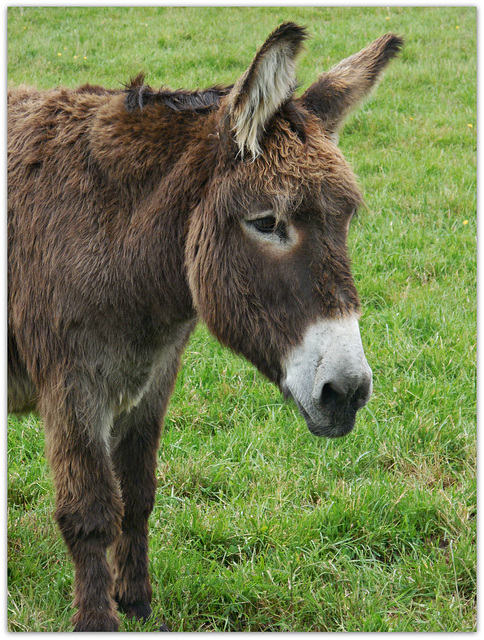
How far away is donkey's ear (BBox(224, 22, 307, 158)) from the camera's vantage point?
2248 mm

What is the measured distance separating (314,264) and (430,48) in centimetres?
947

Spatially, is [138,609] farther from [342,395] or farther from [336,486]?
[342,395]

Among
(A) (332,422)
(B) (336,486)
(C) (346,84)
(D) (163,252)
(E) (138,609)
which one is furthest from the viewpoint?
(B) (336,486)

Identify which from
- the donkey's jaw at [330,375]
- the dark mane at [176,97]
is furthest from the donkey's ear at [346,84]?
the donkey's jaw at [330,375]

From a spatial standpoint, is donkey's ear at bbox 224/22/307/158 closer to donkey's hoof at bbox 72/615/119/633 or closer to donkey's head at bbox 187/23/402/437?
donkey's head at bbox 187/23/402/437

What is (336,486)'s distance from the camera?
3.66m

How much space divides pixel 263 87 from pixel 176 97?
571mm

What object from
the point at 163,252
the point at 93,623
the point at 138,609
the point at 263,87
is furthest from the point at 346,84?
the point at 138,609

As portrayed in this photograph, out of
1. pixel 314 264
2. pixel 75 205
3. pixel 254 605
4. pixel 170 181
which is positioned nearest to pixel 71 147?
pixel 75 205

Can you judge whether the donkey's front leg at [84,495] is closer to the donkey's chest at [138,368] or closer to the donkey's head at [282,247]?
the donkey's chest at [138,368]

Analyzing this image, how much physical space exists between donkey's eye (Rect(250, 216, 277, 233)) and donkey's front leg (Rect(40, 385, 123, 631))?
974mm

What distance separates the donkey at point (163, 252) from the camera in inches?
91.8

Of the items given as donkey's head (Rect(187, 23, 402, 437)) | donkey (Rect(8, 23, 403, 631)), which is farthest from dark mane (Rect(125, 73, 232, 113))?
donkey's head (Rect(187, 23, 402, 437))

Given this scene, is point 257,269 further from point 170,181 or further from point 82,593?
point 82,593
